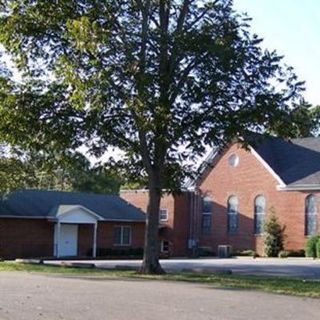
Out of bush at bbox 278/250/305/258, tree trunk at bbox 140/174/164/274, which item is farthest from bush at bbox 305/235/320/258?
tree trunk at bbox 140/174/164/274

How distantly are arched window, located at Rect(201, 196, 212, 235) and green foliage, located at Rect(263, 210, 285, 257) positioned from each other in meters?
7.51

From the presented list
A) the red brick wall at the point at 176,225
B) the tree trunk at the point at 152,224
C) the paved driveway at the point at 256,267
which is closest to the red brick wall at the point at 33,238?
the red brick wall at the point at 176,225

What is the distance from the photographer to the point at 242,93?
24797mm

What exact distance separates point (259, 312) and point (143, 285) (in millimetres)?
6610

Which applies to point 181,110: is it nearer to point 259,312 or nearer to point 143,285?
point 143,285

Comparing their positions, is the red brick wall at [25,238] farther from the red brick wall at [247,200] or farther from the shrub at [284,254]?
the shrub at [284,254]

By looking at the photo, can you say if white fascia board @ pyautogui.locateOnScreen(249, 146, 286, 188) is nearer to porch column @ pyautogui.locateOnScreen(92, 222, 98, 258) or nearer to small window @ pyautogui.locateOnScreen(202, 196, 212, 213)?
small window @ pyautogui.locateOnScreen(202, 196, 212, 213)

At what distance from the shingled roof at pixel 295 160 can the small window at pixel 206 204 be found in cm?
613

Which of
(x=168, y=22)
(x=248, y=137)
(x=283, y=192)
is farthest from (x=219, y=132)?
(x=283, y=192)

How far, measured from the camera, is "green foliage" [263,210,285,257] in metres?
49.6

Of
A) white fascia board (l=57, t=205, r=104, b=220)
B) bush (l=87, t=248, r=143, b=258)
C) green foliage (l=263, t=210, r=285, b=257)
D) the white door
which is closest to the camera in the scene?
white fascia board (l=57, t=205, r=104, b=220)

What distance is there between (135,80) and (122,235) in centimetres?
3111

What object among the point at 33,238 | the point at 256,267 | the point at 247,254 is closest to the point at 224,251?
the point at 247,254

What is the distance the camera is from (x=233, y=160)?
56094mm
